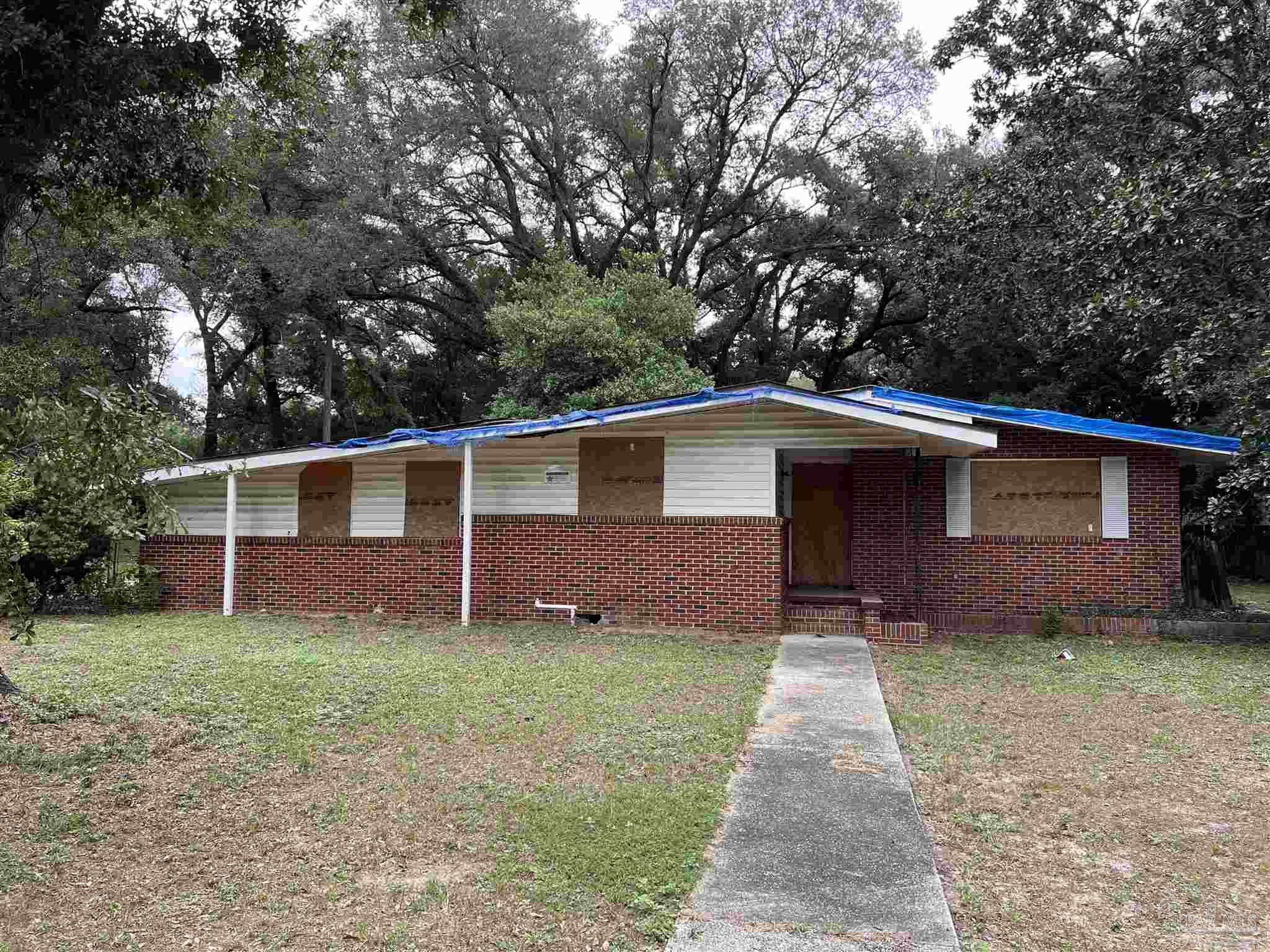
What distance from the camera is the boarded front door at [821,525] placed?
524 inches

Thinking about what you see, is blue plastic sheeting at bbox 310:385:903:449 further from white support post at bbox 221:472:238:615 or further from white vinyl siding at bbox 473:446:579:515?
white support post at bbox 221:472:238:615

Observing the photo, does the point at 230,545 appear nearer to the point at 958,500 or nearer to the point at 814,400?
the point at 814,400

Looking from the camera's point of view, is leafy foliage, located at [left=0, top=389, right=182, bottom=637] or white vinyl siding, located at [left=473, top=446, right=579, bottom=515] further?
white vinyl siding, located at [left=473, top=446, right=579, bottom=515]

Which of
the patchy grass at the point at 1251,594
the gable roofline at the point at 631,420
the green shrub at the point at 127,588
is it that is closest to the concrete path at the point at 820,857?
the gable roofline at the point at 631,420

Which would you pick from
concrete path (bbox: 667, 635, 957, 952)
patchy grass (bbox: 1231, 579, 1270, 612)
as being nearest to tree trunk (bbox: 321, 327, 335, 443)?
concrete path (bbox: 667, 635, 957, 952)

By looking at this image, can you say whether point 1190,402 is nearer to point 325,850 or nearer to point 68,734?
point 325,850

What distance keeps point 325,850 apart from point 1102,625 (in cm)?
1058

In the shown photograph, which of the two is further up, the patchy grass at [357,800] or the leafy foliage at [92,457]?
the leafy foliage at [92,457]

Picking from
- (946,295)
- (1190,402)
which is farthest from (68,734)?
(946,295)

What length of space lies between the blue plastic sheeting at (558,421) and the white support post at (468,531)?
24 centimetres

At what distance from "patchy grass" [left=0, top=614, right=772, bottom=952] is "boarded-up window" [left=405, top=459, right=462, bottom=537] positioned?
4105 millimetres

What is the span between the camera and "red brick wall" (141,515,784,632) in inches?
433

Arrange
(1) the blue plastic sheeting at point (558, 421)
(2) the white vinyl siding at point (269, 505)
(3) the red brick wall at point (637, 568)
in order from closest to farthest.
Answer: (1) the blue plastic sheeting at point (558, 421), (3) the red brick wall at point (637, 568), (2) the white vinyl siding at point (269, 505)

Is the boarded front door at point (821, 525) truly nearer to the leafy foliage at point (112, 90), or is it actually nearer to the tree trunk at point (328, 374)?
the leafy foliage at point (112, 90)
